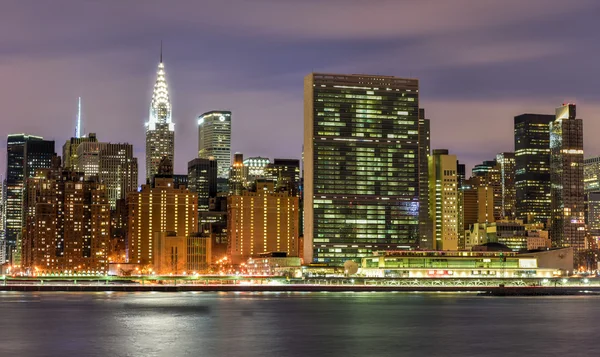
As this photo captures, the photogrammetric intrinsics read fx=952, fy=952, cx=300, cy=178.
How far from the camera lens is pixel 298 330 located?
11119 centimetres

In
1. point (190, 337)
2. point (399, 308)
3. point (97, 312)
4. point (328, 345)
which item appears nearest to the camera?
point (328, 345)

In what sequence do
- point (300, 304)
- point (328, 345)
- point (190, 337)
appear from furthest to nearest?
point (300, 304) < point (190, 337) < point (328, 345)

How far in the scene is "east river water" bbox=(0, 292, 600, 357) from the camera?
88.6m

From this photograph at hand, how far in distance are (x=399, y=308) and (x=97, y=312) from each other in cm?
4865

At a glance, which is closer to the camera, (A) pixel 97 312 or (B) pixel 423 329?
(B) pixel 423 329

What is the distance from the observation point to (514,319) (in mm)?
131375

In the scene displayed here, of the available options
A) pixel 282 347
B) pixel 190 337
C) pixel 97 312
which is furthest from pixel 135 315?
pixel 282 347

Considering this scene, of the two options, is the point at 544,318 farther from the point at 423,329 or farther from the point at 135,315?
the point at 135,315

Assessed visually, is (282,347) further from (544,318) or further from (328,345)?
(544,318)

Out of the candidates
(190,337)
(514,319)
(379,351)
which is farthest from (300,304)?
(379,351)

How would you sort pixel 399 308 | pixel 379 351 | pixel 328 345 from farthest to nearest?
pixel 399 308 → pixel 328 345 → pixel 379 351

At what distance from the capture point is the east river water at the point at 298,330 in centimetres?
8856

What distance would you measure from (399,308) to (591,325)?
144 feet

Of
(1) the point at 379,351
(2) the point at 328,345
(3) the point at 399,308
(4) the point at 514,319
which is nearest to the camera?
(1) the point at 379,351
